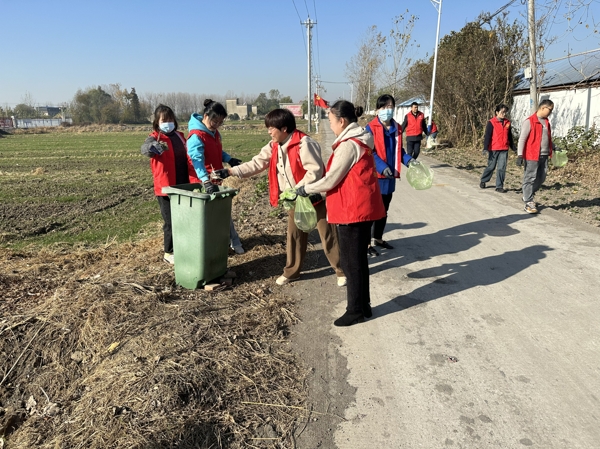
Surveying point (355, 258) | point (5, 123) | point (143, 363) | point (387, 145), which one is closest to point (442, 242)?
point (387, 145)

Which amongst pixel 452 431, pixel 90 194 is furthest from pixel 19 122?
pixel 452 431

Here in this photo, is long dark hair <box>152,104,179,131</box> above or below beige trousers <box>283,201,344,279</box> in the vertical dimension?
above

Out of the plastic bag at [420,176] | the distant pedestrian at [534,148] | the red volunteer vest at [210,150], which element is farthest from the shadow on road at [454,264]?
the red volunteer vest at [210,150]

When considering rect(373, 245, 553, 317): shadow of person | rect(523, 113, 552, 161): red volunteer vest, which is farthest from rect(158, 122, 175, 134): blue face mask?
rect(523, 113, 552, 161): red volunteer vest

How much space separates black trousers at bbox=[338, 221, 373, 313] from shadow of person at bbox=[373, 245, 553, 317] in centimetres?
38

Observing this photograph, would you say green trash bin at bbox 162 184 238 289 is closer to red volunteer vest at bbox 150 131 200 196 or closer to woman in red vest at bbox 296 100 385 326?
red volunteer vest at bbox 150 131 200 196

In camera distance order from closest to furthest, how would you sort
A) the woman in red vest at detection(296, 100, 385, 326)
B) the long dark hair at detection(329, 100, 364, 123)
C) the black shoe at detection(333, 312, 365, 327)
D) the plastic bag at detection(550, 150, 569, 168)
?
the woman in red vest at detection(296, 100, 385, 326) → the long dark hair at detection(329, 100, 364, 123) → the black shoe at detection(333, 312, 365, 327) → the plastic bag at detection(550, 150, 569, 168)

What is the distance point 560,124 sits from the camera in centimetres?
1581

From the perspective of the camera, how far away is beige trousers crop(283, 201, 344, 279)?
4613mm

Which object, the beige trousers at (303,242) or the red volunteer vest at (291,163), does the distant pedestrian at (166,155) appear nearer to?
the red volunteer vest at (291,163)

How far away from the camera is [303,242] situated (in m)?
4.70

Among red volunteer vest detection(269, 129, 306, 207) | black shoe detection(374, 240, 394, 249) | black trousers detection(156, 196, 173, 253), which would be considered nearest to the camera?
red volunteer vest detection(269, 129, 306, 207)

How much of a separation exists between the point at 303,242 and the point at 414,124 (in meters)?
8.56

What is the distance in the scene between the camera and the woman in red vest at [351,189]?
3561 millimetres
